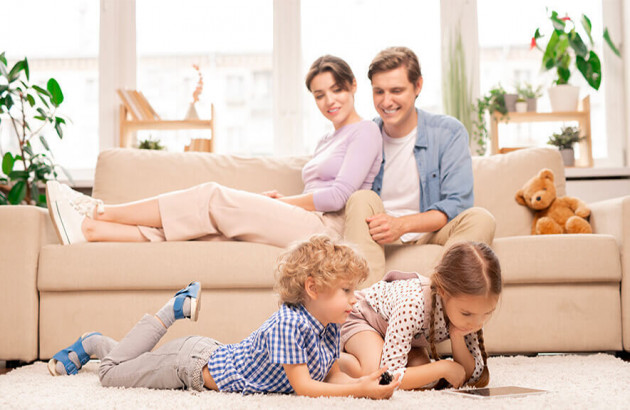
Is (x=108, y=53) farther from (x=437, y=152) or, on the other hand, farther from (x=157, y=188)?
(x=437, y=152)

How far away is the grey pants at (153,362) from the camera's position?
1521 mm

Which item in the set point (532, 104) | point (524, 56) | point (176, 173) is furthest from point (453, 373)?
point (524, 56)

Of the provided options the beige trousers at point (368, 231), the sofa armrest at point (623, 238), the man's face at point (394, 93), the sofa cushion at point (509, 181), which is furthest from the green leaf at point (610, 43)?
the beige trousers at point (368, 231)

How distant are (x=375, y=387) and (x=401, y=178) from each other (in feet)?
3.99

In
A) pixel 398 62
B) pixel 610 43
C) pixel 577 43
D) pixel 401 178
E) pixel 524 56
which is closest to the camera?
pixel 398 62

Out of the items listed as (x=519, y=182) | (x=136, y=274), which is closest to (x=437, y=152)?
(x=519, y=182)

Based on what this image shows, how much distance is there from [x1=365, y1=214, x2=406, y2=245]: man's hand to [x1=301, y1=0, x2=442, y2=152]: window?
1.89 m

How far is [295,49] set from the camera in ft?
12.9

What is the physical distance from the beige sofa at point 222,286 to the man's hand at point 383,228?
3.5 inches

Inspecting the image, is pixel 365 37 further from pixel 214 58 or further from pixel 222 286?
pixel 222 286

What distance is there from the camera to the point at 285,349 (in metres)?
1.35

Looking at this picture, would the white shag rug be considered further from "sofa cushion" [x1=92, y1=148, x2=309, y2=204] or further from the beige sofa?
"sofa cushion" [x1=92, y1=148, x2=309, y2=204]

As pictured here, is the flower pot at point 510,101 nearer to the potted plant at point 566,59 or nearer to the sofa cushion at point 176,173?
the potted plant at point 566,59

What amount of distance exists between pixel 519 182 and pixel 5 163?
2.51m
